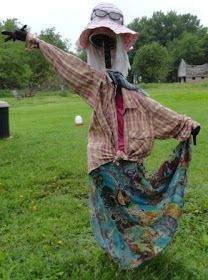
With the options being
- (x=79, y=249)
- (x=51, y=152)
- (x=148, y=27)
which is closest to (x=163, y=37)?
(x=148, y=27)

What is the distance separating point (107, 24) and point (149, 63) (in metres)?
66.2

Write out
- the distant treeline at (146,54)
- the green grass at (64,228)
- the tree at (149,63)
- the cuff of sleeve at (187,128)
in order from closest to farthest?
the cuff of sleeve at (187,128) < the green grass at (64,228) < the distant treeline at (146,54) < the tree at (149,63)

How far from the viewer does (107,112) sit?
3.96 metres

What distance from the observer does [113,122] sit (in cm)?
397

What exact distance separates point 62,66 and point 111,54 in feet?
1.41

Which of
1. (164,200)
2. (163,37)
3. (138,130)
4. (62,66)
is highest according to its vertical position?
(163,37)

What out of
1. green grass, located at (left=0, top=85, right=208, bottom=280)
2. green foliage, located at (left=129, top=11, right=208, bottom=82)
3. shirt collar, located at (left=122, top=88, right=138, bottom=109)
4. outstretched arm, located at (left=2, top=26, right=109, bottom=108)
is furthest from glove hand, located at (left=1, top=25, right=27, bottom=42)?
green foliage, located at (left=129, top=11, right=208, bottom=82)

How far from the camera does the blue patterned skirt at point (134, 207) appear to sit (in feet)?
13.4

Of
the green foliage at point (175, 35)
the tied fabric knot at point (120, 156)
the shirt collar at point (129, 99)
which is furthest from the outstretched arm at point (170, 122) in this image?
the green foliage at point (175, 35)

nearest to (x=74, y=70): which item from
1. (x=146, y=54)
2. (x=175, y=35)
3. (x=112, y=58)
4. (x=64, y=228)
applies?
(x=112, y=58)

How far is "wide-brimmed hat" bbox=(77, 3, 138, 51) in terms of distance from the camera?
392 cm

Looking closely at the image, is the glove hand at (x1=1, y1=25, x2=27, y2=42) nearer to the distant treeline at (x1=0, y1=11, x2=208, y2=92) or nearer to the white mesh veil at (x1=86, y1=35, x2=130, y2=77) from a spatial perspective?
the white mesh veil at (x1=86, y1=35, x2=130, y2=77)

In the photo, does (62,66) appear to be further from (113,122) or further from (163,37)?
(163,37)

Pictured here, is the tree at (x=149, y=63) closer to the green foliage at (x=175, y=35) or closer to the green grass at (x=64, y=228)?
the green foliage at (x=175, y=35)
